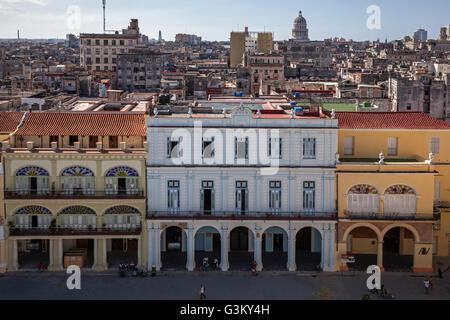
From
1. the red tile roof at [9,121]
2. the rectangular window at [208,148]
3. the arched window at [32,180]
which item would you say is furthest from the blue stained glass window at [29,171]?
the rectangular window at [208,148]

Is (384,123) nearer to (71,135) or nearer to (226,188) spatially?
(226,188)

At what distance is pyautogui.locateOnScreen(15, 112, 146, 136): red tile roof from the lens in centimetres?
5775

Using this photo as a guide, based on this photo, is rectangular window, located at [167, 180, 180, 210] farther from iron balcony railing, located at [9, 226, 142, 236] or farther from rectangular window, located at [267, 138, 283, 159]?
rectangular window, located at [267, 138, 283, 159]

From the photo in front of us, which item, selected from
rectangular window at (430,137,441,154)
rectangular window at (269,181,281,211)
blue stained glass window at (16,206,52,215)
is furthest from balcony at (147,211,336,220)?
rectangular window at (430,137,441,154)

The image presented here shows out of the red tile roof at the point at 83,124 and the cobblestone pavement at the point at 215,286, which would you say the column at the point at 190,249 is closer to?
the cobblestone pavement at the point at 215,286

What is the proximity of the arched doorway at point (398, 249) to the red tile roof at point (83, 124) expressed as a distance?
75.0 ft

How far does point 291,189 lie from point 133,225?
42.4 feet

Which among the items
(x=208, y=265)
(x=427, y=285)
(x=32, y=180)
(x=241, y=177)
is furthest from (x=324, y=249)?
(x=32, y=180)

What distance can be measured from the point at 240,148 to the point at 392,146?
13360 millimetres

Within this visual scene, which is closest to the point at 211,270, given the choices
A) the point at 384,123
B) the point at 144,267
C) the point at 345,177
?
the point at 144,267

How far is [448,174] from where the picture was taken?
58500 mm

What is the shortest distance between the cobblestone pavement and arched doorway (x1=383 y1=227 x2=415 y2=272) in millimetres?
2097

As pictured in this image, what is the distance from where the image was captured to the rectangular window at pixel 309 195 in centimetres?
5572

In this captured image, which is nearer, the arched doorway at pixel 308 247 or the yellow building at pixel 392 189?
the yellow building at pixel 392 189
